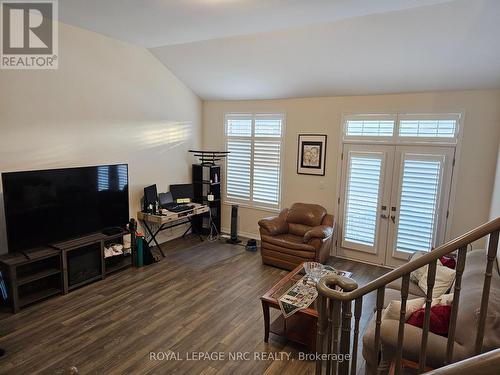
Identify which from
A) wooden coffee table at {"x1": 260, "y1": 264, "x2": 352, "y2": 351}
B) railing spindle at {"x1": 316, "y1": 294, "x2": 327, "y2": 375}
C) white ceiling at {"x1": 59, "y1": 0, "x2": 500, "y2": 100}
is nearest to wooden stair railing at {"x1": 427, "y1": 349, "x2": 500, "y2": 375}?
railing spindle at {"x1": 316, "y1": 294, "x2": 327, "y2": 375}

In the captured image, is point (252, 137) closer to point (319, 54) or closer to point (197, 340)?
point (319, 54)

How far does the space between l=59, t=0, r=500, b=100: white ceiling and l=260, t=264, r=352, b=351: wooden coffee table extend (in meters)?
2.86

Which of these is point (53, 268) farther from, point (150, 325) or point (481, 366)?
point (481, 366)

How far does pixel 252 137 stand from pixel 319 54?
2202 mm

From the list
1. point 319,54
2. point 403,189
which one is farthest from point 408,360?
point 319,54

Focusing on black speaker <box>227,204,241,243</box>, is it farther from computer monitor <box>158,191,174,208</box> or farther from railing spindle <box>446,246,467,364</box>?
railing spindle <box>446,246,467,364</box>

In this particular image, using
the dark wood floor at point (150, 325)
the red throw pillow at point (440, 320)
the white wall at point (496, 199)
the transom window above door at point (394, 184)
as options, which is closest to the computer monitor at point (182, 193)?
the dark wood floor at point (150, 325)

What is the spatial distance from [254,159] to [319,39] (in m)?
2.66

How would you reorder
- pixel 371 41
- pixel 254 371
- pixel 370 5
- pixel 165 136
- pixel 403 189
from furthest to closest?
pixel 165 136
pixel 403 189
pixel 371 41
pixel 370 5
pixel 254 371

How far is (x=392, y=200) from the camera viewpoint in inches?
193

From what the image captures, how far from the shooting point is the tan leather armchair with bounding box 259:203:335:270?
4.72 m

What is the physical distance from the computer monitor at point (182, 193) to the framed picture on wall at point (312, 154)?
206 cm

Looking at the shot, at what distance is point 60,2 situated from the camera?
11.0ft

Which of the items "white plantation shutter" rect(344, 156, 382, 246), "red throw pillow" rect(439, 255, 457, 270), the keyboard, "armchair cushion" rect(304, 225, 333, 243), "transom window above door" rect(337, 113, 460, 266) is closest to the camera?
"red throw pillow" rect(439, 255, 457, 270)
